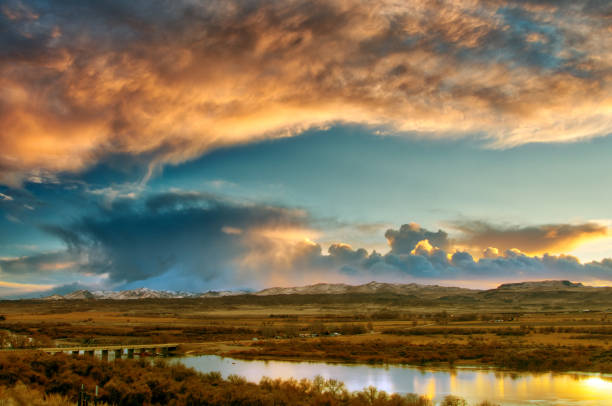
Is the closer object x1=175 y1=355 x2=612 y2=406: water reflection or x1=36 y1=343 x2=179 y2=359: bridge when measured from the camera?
x1=175 y1=355 x2=612 y2=406: water reflection

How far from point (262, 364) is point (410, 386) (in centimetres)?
1452

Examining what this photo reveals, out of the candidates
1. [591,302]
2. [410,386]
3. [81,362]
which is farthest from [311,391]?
[591,302]

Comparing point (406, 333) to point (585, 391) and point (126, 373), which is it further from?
point (126, 373)

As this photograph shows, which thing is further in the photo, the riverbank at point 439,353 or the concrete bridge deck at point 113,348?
the concrete bridge deck at point 113,348

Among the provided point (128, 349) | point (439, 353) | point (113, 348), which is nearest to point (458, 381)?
point (439, 353)

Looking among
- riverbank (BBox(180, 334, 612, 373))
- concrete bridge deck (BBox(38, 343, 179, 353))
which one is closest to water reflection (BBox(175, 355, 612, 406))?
riverbank (BBox(180, 334, 612, 373))

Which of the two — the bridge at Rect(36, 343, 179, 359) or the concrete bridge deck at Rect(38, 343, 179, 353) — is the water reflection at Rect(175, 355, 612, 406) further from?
the concrete bridge deck at Rect(38, 343, 179, 353)

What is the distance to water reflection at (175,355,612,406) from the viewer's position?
25.8 metres

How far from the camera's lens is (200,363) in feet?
134

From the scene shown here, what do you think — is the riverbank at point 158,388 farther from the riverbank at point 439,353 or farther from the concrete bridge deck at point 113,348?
the riverbank at point 439,353

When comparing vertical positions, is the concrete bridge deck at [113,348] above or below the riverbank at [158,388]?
below

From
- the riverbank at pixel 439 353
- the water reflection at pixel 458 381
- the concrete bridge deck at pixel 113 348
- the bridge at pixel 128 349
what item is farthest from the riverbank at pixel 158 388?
the riverbank at pixel 439 353

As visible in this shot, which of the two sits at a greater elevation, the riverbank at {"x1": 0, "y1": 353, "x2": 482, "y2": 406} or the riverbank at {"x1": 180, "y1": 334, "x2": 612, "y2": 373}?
the riverbank at {"x1": 0, "y1": 353, "x2": 482, "y2": 406}

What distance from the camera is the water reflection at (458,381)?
25844mm
